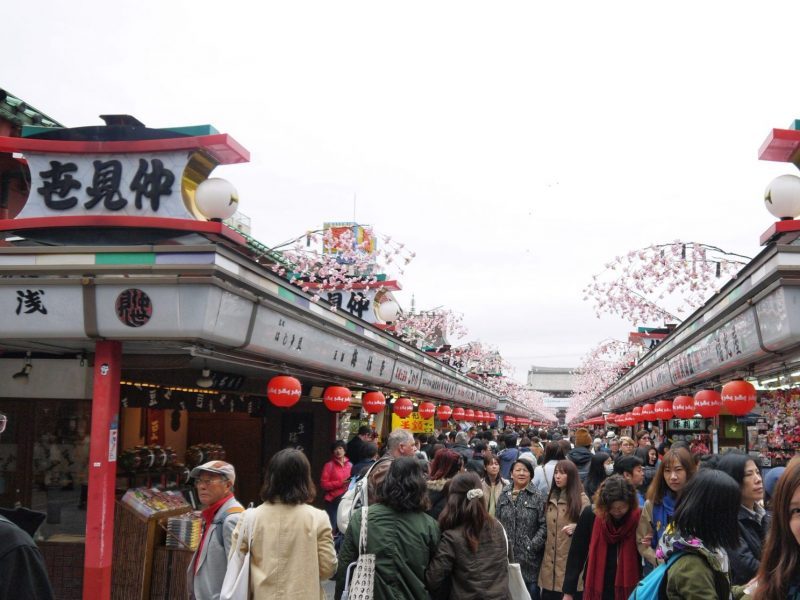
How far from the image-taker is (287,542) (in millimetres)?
5215

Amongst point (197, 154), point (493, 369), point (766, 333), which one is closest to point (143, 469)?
point (197, 154)

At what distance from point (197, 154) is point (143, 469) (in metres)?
4.45

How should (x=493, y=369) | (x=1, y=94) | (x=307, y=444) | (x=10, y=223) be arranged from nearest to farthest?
1. (x=10, y=223)
2. (x=1, y=94)
3. (x=307, y=444)
4. (x=493, y=369)

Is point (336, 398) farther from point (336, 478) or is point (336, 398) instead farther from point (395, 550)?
point (395, 550)

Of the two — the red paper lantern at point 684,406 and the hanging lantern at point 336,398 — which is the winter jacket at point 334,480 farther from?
the red paper lantern at point 684,406

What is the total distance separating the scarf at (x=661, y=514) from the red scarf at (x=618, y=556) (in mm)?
146

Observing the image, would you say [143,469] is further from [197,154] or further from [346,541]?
[346,541]

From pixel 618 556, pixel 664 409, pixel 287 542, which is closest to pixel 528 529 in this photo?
pixel 618 556

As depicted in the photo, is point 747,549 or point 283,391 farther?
point 283,391

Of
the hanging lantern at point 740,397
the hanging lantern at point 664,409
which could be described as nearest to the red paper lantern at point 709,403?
the hanging lantern at point 740,397

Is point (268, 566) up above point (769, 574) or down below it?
below

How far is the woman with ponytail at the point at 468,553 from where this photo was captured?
17.8ft

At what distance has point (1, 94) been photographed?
12.0m

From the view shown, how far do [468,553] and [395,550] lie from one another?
1.86 ft
